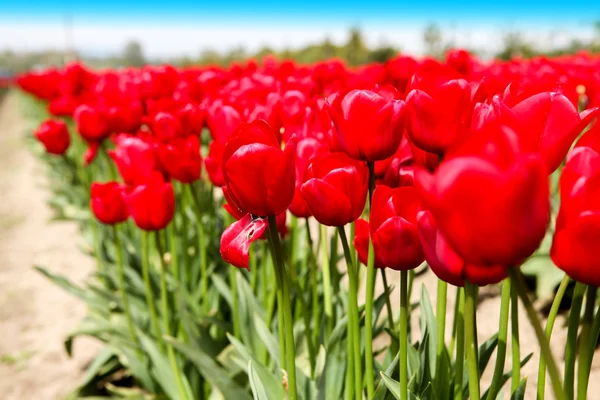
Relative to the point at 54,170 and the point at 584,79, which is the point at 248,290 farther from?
the point at 54,170

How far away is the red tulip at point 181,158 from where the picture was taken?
1935 mm

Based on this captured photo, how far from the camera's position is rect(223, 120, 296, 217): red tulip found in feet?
3.06

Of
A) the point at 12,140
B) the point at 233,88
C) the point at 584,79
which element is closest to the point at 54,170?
the point at 233,88

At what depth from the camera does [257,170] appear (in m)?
0.94

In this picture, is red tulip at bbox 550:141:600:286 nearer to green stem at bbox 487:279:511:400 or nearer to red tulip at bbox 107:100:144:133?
green stem at bbox 487:279:511:400

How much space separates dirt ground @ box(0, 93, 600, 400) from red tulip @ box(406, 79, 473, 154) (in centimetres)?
129

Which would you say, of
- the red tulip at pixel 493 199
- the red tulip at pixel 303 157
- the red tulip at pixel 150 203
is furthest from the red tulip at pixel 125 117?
the red tulip at pixel 493 199

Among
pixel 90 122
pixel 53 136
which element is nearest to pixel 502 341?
pixel 90 122

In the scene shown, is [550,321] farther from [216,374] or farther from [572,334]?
[216,374]

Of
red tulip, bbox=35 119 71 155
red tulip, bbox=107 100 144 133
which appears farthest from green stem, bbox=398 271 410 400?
red tulip, bbox=35 119 71 155

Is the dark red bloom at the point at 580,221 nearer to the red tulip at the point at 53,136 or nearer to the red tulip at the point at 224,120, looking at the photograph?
the red tulip at the point at 224,120

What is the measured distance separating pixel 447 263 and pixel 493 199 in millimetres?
177

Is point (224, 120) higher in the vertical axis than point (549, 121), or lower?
lower

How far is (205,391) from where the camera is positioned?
7.44ft
